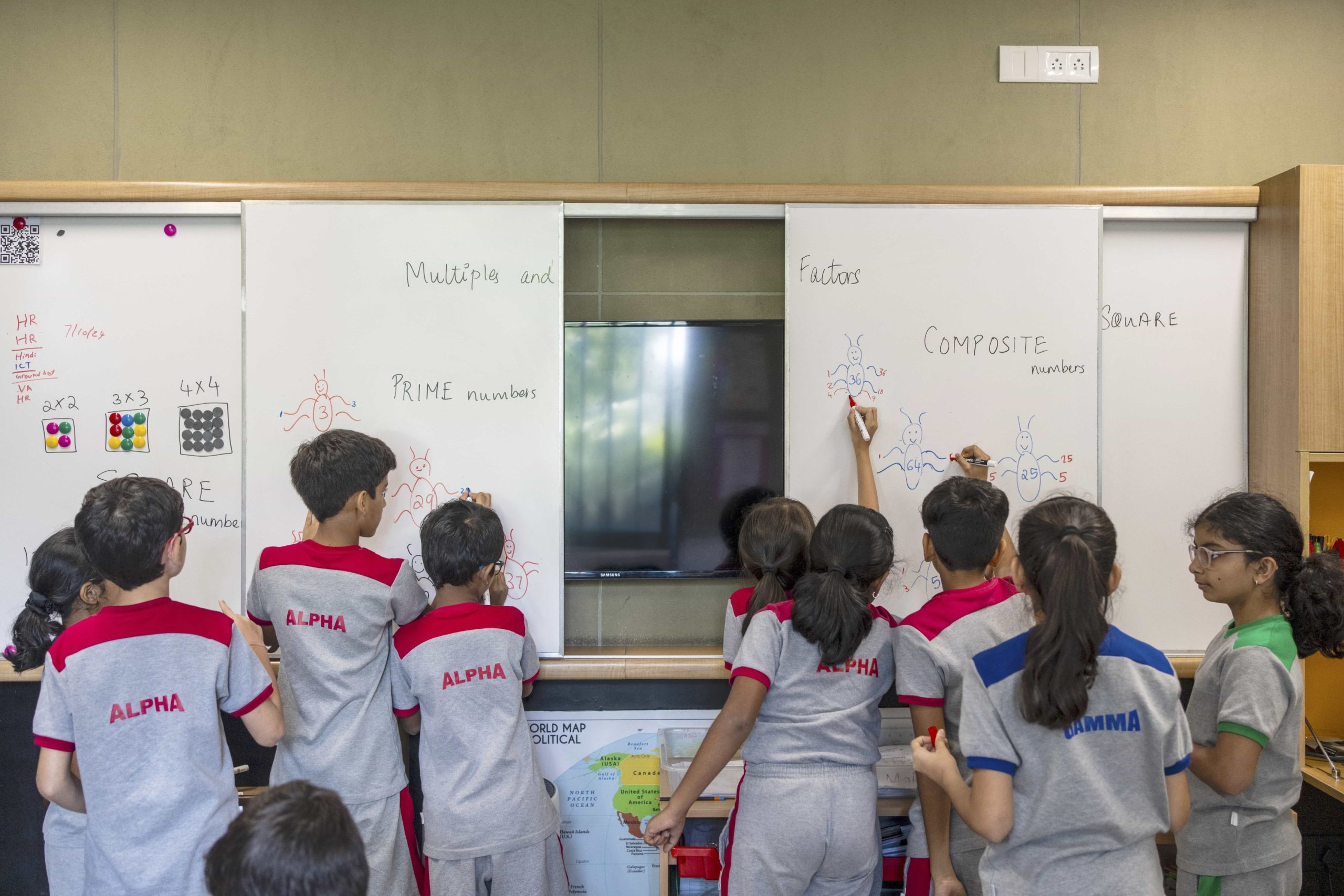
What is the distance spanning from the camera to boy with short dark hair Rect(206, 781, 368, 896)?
98cm

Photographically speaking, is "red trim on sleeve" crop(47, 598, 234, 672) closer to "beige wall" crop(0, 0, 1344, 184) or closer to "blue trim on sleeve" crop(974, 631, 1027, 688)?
"blue trim on sleeve" crop(974, 631, 1027, 688)

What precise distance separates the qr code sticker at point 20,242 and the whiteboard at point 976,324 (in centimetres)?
221

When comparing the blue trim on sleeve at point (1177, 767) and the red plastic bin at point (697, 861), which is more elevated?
the blue trim on sleeve at point (1177, 767)

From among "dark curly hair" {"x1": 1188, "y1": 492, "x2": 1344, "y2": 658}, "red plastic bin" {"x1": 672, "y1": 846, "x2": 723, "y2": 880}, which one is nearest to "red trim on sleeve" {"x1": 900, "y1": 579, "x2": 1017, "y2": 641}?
"dark curly hair" {"x1": 1188, "y1": 492, "x2": 1344, "y2": 658}

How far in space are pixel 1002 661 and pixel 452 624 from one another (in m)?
1.14

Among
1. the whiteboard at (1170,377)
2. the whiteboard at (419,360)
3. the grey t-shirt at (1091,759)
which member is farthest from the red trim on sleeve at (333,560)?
the whiteboard at (1170,377)

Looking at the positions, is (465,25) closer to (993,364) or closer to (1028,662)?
(993,364)

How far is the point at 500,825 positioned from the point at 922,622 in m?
0.99

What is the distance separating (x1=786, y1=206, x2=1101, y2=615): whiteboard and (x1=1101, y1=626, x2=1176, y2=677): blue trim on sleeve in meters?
1.12

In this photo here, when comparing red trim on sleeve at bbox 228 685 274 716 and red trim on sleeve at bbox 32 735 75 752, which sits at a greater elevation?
red trim on sleeve at bbox 228 685 274 716

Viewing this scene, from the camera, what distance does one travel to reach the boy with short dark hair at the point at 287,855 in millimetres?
981

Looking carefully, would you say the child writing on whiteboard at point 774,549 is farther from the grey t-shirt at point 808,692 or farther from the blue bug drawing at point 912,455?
the blue bug drawing at point 912,455

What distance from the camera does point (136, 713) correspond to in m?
1.52

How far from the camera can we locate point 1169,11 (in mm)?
2688
